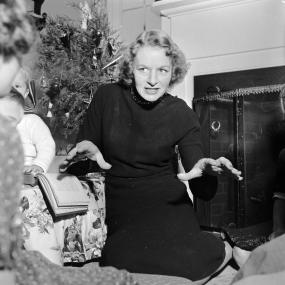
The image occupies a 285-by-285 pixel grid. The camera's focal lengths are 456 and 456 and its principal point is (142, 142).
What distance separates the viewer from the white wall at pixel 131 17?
3451 millimetres

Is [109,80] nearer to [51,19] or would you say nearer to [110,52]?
[110,52]

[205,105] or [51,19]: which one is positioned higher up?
[51,19]

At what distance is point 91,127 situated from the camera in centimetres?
174

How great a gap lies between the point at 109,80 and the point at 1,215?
2.47 m

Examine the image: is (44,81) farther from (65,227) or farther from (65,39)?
(65,227)

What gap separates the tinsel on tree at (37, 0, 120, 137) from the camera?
9.57ft

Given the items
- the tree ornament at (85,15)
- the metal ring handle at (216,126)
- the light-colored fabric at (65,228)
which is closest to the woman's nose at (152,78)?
the light-colored fabric at (65,228)

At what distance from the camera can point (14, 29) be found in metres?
0.57

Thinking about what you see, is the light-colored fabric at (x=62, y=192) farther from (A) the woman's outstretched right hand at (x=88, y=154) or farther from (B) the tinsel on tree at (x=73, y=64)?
(B) the tinsel on tree at (x=73, y=64)

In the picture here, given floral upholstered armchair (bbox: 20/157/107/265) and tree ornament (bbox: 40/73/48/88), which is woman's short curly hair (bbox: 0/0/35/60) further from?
tree ornament (bbox: 40/73/48/88)

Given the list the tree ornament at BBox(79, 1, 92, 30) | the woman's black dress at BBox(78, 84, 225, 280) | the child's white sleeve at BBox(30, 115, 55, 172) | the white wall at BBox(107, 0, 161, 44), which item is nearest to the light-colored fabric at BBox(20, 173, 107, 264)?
the woman's black dress at BBox(78, 84, 225, 280)

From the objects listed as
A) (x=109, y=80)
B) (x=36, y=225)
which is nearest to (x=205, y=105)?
(x=109, y=80)

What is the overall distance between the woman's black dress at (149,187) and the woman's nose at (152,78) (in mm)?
91

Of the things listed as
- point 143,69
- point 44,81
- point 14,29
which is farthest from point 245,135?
Result: point 14,29
